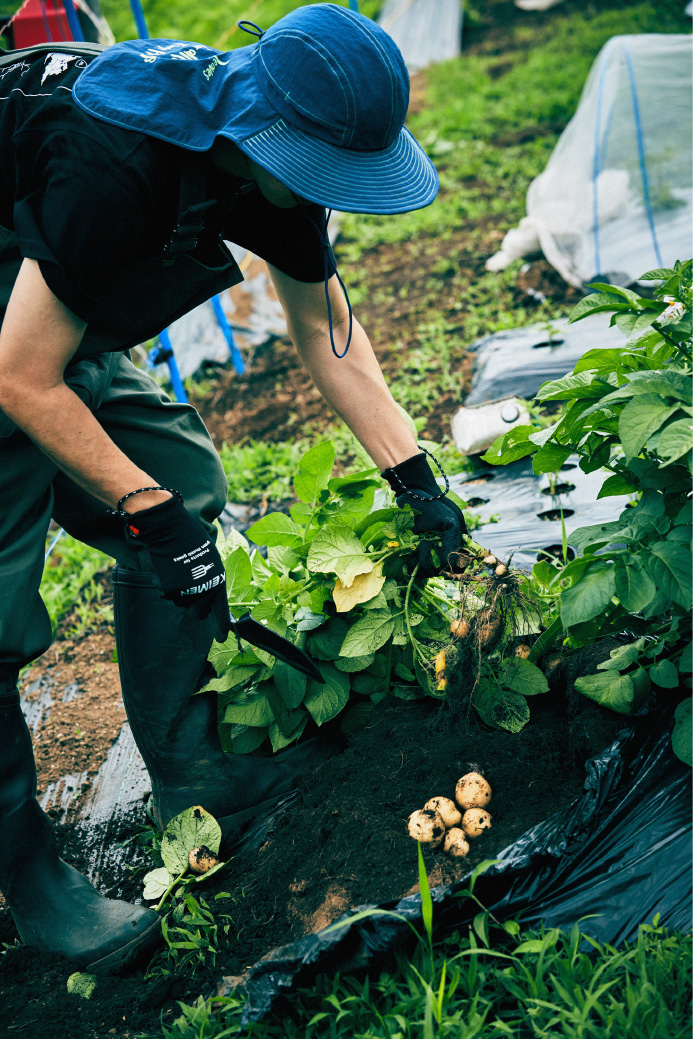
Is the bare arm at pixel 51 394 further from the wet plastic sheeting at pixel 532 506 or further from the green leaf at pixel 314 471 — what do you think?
the wet plastic sheeting at pixel 532 506

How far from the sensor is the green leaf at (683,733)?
134cm

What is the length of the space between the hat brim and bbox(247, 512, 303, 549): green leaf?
794mm

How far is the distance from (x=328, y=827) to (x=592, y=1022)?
619 mm

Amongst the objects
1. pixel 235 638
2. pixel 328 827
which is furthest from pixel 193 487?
pixel 328 827

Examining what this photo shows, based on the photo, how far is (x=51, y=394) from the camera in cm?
145

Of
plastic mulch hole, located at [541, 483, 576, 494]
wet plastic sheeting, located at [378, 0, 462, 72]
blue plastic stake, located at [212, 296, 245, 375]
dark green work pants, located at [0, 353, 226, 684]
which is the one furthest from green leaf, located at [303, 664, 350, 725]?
wet plastic sheeting, located at [378, 0, 462, 72]

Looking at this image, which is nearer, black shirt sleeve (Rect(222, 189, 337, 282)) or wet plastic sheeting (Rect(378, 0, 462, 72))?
black shirt sleeve (Rect(222, 189, 337, 282))

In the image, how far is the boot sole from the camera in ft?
5.38

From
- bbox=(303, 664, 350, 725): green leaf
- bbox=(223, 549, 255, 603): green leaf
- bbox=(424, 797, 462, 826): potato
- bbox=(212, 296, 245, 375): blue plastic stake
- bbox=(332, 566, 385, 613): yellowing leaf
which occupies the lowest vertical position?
bbox=(212, 296, 245, 375): blue plastic stake

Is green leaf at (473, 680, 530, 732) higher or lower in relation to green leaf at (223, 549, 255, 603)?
lower

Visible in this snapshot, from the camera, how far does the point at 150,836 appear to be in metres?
2.00

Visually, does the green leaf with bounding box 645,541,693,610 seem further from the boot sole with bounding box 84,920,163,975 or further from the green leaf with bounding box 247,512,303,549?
the boot sole with bounding box 84,920,163,975

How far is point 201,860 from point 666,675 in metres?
1.04

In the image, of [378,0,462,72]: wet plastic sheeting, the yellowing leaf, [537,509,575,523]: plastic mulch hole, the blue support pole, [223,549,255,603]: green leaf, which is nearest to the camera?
the yellowing leaf
